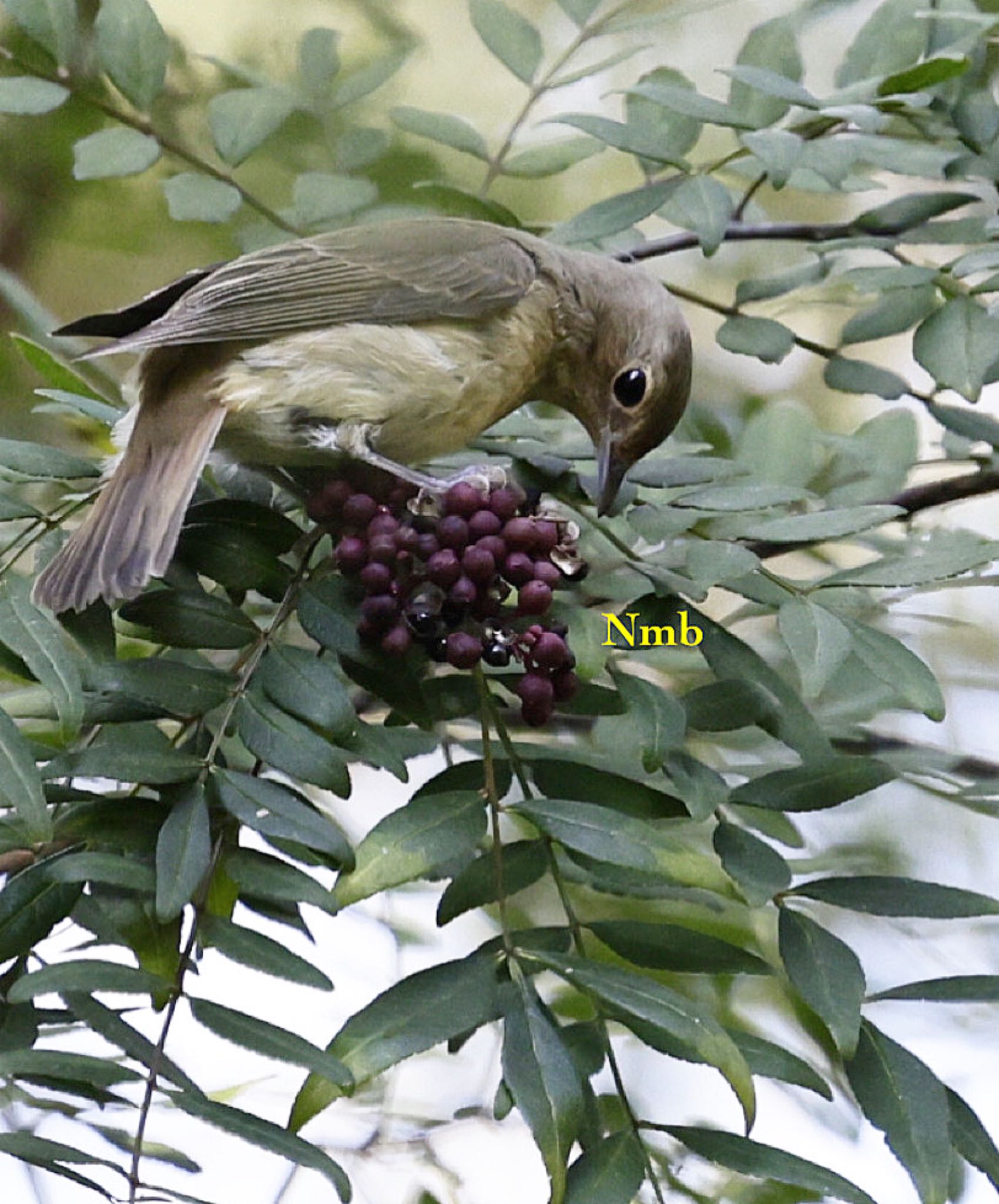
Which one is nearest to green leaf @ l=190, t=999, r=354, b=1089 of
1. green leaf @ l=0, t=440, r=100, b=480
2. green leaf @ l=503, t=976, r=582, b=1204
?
green leaf @ l=503, t=976, r=582, b=1204

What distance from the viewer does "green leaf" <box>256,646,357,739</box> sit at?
1.08 m

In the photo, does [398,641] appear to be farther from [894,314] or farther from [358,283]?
[894,314]

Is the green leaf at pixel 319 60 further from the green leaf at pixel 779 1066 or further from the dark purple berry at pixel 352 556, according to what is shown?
the green leaf at pixel 779 1066

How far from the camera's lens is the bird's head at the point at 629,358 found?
5.29 feet

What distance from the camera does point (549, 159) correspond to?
1.90 m

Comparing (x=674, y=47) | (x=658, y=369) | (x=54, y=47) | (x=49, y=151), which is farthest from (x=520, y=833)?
(x=674, y=47)

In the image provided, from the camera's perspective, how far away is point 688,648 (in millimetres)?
1535

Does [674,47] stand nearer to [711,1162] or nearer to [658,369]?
[658,369]

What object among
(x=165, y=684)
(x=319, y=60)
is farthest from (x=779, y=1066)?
(x=319, y=60)

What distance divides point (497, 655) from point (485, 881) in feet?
0.54

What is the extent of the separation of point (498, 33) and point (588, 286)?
0.37 meters

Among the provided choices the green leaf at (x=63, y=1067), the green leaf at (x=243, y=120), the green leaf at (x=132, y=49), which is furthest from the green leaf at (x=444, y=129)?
the green leaf at (x=63, y=1067)

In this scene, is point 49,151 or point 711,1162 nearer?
point 711,1162

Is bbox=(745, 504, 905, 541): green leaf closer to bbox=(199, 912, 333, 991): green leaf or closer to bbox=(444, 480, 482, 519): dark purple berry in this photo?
bbox=(444, 480, 482, 519): dark purple berry
